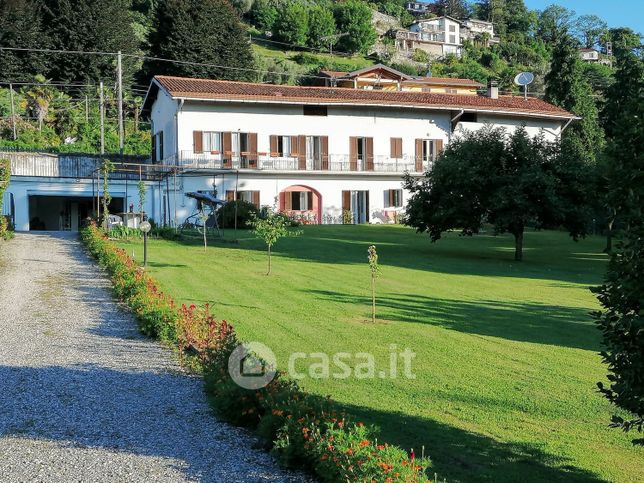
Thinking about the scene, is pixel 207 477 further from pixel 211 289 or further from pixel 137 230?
pixel 137 230

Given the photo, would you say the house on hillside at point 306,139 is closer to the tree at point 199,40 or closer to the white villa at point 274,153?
the white villa at point 274,153

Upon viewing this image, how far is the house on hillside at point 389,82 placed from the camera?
68.6 meters

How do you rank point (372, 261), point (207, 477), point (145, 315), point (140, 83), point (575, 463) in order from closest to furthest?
point (207, 477), point (575, 463), point (145, 315), point (372, 261), point (140, 83)

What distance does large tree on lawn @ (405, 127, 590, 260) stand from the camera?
87.6ft

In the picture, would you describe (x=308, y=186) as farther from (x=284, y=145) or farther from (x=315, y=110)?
(x=315, y=110)

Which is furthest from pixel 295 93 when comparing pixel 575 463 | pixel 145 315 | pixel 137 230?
Result: pixel 575 463

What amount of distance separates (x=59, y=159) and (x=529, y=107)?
2674cm

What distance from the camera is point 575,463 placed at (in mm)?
7691

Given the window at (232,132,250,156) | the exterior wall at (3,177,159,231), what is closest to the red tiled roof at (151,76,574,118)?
the window at (232,132,250,156)

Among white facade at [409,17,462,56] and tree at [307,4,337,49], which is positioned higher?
white facade at [409,17,462,56]

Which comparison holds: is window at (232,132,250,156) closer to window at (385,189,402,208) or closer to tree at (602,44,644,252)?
window at (385,189,402,208)

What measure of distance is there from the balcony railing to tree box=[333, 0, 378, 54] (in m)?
75.0

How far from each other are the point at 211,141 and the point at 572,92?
84.5 feet

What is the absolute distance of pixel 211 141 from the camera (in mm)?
40344
